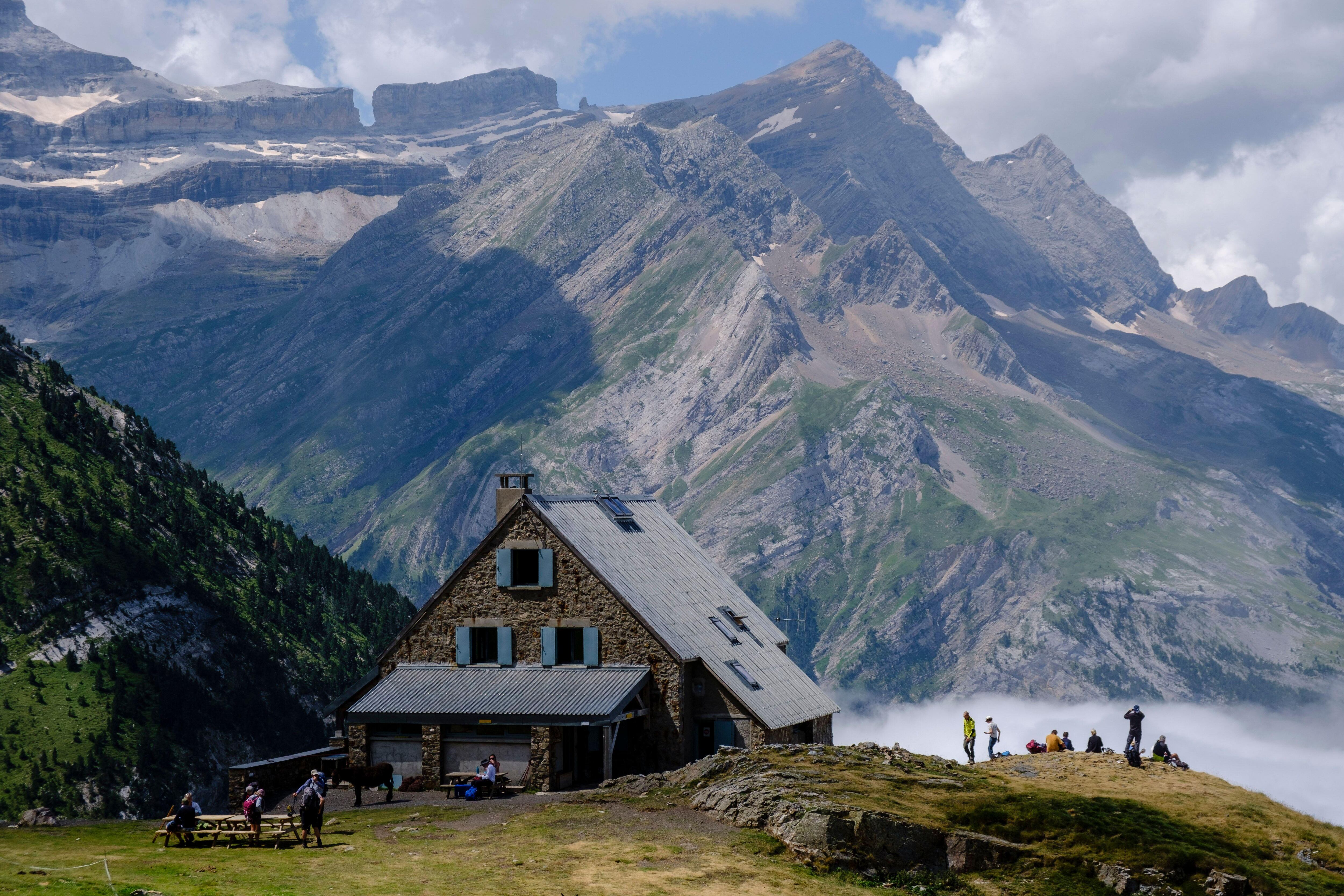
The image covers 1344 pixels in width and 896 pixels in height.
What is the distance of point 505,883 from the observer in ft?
143

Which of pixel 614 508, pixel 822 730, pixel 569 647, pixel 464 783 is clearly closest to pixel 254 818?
pixel 464 783

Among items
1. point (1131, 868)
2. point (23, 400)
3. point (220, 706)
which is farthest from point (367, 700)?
point (23, 400)

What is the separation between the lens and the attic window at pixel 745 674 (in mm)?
72562

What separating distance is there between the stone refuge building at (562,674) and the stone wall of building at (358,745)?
0.25ft

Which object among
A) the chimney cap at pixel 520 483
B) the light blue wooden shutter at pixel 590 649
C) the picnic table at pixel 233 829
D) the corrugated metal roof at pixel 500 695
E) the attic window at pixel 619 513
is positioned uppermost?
the chimney cap at pixel 520 483

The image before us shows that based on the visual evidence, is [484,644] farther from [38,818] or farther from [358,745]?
[38,818]

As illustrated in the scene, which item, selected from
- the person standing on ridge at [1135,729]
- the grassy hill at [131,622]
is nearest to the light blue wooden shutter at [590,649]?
the person standing on ridge at [1135,729]

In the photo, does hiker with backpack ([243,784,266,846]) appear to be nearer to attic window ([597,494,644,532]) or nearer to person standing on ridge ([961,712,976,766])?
attic window ([597,494,644,532])

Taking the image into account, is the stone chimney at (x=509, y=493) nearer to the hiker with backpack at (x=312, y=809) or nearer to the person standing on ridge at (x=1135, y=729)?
the hiker with backpack at (x=312, y=809)

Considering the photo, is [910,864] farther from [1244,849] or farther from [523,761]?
[523,761]

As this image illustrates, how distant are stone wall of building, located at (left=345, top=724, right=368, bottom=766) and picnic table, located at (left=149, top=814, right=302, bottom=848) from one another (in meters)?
17.4

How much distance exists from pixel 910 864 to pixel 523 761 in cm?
2488

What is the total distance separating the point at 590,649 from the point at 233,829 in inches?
929

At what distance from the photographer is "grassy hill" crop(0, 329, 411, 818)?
115m
